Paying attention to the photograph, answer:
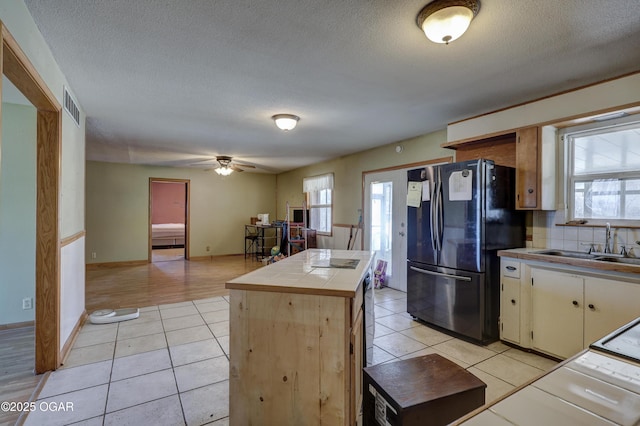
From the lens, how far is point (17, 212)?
3.22 meters

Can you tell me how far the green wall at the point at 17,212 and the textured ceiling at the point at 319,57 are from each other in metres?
0.71

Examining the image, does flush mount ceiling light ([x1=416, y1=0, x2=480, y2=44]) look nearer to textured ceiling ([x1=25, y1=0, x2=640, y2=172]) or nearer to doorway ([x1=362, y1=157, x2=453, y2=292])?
textured ceiling ([x1=25, y1=0, x2=640, y2=172])

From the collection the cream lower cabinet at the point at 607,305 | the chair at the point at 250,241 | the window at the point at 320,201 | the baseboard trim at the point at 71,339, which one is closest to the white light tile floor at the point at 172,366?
the baseboard trim at the point at 71,339

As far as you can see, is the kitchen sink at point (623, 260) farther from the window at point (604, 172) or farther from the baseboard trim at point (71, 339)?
the baseboard trim at point (71, 339)

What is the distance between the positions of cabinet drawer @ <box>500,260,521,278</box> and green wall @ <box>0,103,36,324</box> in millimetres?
4931

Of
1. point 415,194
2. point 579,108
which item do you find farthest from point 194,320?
point 579,108

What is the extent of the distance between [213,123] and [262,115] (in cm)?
77

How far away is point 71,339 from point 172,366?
1199 millimetres

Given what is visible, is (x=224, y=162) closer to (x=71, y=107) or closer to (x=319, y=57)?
(x=71, y=107)

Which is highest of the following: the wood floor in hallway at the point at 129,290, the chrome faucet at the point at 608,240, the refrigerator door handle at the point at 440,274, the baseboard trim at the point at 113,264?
the chrome faucet at the point at 608,240

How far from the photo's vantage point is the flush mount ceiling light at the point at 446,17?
1.60 m

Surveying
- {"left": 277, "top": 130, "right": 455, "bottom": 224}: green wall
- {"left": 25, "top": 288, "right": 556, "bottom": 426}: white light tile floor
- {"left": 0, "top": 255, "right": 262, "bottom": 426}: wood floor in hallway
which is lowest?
{"left": 25, "top": 288, "right": 556, "bottom": 426}: white light tile floor

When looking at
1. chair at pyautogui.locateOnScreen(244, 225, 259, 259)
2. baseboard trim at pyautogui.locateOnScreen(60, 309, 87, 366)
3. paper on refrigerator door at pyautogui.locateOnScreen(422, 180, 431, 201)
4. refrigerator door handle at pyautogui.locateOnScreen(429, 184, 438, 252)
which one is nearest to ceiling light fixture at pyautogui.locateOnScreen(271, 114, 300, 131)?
paper on refrigerator door at pyautogui.locateOnScreen(422, 180, 431, 201)

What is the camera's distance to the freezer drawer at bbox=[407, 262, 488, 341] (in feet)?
9.18
